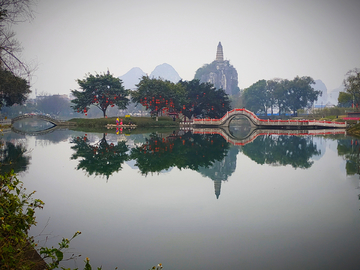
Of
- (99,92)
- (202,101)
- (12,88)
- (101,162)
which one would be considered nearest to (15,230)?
(101,162)

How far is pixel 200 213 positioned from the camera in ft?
28.3

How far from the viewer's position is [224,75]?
19750cm

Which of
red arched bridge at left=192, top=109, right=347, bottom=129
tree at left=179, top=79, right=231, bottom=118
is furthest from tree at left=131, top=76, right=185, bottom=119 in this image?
red arched bridge at left=192, top=109, right=347, bottom=129

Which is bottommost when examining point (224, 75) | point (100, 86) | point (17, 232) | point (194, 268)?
point (194, 268)

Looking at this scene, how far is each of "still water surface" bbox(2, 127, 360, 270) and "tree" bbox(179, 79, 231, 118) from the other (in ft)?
157

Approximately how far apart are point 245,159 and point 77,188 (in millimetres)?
10443

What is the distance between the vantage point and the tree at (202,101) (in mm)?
64125

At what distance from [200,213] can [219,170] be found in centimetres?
649

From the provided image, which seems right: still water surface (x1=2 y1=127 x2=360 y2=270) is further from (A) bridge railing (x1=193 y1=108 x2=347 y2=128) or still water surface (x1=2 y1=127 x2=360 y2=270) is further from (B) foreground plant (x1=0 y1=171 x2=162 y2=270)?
(A) bridge railing (x1=193 y1=108 x2=347 y2=128)

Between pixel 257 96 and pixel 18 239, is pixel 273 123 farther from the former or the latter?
pixel 18 239

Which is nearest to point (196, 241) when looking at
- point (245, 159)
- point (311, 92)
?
point (245, 159)

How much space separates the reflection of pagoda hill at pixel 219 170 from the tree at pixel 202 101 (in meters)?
46.0

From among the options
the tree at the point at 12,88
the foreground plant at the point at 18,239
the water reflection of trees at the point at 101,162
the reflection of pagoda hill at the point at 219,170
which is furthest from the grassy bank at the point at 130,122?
the foreground plant at the point at 18,239

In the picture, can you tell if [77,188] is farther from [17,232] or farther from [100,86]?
[100,86]
